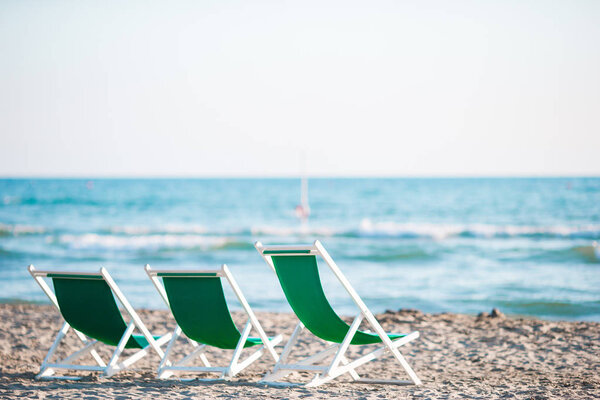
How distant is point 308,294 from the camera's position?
13.3 feet

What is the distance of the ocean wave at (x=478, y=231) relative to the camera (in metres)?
19.6

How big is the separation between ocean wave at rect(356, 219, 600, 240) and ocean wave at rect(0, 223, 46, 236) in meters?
10.5

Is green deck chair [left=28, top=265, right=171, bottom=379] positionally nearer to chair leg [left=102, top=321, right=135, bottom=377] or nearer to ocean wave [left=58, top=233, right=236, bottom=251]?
chair leg [left=102, top=321, right=135, bottom=377]

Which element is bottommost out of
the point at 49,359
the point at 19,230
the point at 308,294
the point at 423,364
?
the point at 49,359

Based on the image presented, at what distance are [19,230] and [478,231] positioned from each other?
14.9 m

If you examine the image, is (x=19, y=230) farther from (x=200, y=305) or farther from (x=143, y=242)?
(x=200, y=305)

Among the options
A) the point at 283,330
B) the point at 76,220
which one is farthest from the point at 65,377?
the point at 76,220

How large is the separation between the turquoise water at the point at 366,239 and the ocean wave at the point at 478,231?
5 centimetres

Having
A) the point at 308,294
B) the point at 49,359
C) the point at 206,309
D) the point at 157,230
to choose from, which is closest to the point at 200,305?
the point at 206,309

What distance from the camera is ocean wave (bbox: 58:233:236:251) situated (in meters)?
18.9

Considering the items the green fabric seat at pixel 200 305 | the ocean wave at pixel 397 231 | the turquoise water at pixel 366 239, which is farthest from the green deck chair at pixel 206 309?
the ocean wave at pixel 397 231

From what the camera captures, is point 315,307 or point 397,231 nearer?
point 315,307

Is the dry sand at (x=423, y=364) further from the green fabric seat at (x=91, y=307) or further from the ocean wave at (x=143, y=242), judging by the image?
the ocean wave at (x=143, y=242)

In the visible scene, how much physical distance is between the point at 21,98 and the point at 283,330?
1802 cm
